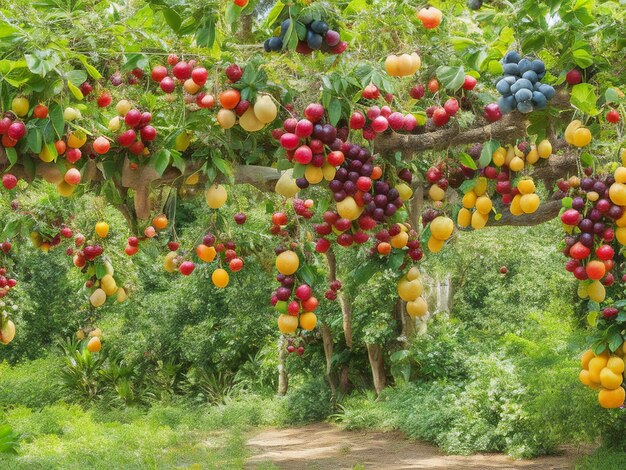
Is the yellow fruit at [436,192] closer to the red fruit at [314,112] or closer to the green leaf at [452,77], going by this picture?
the green leaf at [452,77]

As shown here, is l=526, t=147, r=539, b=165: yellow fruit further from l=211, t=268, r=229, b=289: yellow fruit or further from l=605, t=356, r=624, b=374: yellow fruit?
l=211, t=268, r=229, b=289: yellow fruit

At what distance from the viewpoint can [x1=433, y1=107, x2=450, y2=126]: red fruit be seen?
2688 mm

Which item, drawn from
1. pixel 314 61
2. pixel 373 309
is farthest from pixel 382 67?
pixel 373 309

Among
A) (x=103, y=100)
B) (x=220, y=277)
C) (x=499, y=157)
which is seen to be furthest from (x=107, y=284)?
(x=499, y=157)

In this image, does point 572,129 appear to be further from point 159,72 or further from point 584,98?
point 159,72

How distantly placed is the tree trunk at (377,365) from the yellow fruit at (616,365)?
7.80 meters

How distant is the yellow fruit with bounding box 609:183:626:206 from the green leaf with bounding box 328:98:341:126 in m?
0.92

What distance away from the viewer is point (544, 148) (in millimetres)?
2750

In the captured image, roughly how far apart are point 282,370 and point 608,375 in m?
9.80

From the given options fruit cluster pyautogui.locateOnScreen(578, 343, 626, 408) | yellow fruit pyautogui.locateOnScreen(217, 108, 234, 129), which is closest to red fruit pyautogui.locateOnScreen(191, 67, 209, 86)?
yellow fruit pyautogui.locateOnScreen(217, 108, 234, 129)

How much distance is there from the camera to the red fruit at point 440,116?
2.69 metres

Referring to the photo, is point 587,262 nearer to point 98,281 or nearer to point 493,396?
point 98,281

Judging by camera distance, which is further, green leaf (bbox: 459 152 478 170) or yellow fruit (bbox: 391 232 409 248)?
yellow fruit (bbox: 391 232 409 248)

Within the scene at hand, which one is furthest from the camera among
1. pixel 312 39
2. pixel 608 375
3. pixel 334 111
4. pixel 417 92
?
pixel 417 92
